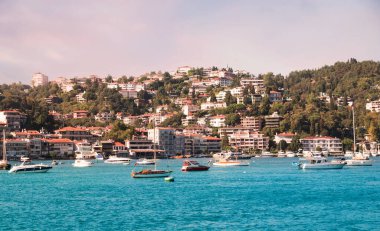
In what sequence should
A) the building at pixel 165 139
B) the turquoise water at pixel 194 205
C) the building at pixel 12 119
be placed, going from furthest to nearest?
the building at pixel 165 139
the building at pixel 12 119
the turquoise water at pixel 194 205

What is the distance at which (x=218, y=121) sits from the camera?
16738cm

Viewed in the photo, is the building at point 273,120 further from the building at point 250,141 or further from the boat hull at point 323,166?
the boat hull at point 323,166

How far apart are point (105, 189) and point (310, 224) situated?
2134 centimetres

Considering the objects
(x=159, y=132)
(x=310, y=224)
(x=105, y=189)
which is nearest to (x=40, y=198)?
(x=105, y=189)

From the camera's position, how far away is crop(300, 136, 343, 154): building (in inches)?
5492

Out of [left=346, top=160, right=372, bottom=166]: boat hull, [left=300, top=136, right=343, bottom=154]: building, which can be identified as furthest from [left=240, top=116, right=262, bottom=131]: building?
[left=346, top=160, right=372, bottom=166]: boat hull

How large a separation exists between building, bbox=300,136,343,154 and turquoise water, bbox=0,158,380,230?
8862cm

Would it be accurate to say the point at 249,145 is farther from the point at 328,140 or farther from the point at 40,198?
the point at 40,198

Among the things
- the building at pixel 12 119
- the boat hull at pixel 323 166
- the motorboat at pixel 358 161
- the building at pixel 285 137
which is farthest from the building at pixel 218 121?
the boat hull at pixel 323 166

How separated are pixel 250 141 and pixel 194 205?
112m

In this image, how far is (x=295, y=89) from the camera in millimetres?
188875

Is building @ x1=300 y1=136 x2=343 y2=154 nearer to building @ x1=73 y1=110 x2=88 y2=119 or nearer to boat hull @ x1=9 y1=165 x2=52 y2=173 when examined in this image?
building @ x1=73 y1=110 x2=88 y2=119

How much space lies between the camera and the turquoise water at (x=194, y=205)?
1134 inches

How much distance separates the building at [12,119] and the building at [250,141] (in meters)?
46.5
